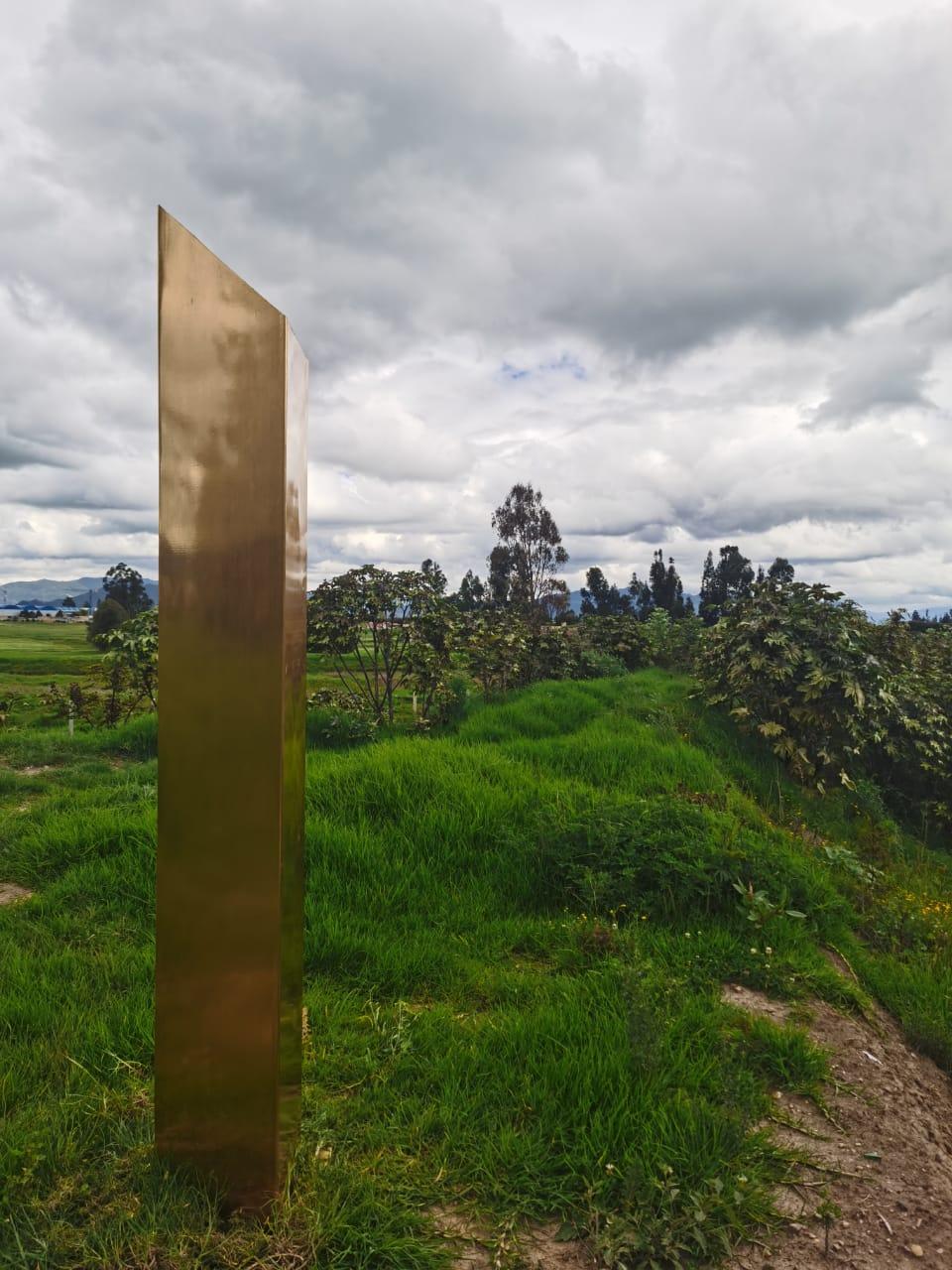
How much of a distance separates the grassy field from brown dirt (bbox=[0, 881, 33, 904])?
0.09m

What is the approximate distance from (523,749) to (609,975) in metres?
2.98

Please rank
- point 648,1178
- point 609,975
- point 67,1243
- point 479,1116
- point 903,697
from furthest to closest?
point 903,697, point 609,975, point 479,1116, point 648,1178, point 67,1243

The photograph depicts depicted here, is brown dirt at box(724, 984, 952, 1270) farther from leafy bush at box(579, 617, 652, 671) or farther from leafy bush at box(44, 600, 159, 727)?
leafy bush at box(579, 617, 652, 671)

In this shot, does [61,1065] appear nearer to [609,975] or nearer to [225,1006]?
[225,1006]

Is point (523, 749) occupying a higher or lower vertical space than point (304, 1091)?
higher

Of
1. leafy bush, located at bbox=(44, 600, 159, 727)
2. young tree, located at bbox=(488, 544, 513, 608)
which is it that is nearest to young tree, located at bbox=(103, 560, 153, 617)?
young tree, located at bbox=(488, 544, 513, 608)

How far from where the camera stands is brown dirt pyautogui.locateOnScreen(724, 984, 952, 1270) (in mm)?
1869

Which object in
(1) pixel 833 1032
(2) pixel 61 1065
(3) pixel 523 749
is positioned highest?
(3) pixel 523 749

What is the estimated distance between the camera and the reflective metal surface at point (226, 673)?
169cm

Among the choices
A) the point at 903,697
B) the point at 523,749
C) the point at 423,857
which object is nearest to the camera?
the point at 423,857

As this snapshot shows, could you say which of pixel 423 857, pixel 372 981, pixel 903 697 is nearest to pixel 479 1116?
pixel 372 981

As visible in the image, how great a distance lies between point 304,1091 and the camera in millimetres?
2281

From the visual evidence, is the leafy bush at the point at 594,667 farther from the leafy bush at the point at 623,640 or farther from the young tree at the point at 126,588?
the young tree at the point at 126,588

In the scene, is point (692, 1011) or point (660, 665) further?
point (660, 665)
